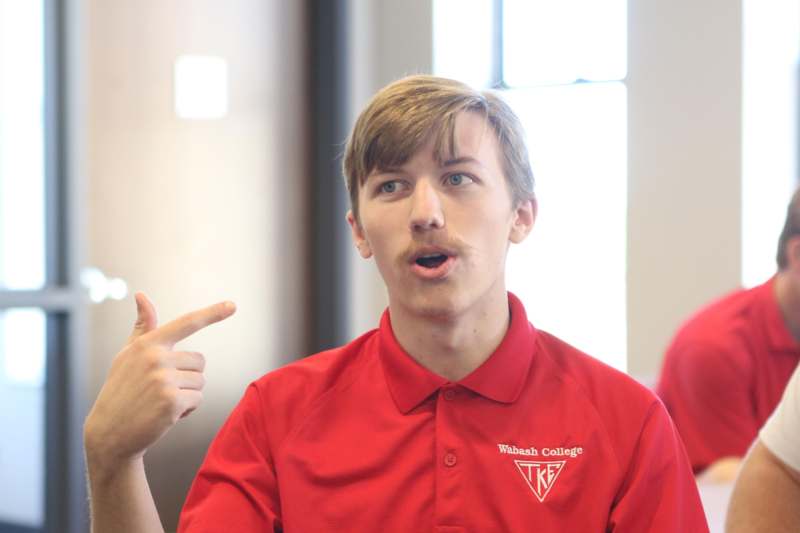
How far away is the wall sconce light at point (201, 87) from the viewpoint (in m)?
3.80

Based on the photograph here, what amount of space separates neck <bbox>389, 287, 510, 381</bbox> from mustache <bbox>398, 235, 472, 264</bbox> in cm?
8

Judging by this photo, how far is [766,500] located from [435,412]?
489mm

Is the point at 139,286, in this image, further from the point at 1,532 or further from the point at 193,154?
the point at 1,532

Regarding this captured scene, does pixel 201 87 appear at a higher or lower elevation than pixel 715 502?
higher

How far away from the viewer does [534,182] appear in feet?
5.12

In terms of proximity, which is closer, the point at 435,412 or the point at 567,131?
the point at 435,412

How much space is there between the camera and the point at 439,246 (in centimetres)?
137

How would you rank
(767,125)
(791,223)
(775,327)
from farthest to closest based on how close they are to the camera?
(767,125)
(775,327)
(791,223)

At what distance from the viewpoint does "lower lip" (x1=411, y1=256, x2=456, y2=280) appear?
4.50 feet

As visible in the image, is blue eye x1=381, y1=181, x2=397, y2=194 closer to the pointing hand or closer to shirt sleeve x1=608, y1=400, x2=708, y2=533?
the pointing hand

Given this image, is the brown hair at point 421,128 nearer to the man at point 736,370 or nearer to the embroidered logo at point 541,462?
the embroidered logo at point 541,462

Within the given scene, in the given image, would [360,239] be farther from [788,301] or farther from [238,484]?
[788,301]

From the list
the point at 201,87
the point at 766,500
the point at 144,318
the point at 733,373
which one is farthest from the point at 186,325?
the point at 201,87

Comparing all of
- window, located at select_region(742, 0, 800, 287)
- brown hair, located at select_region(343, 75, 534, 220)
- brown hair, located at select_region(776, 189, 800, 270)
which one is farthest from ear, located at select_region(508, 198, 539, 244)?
window, located at select_region(742, 0, 800, 287)
